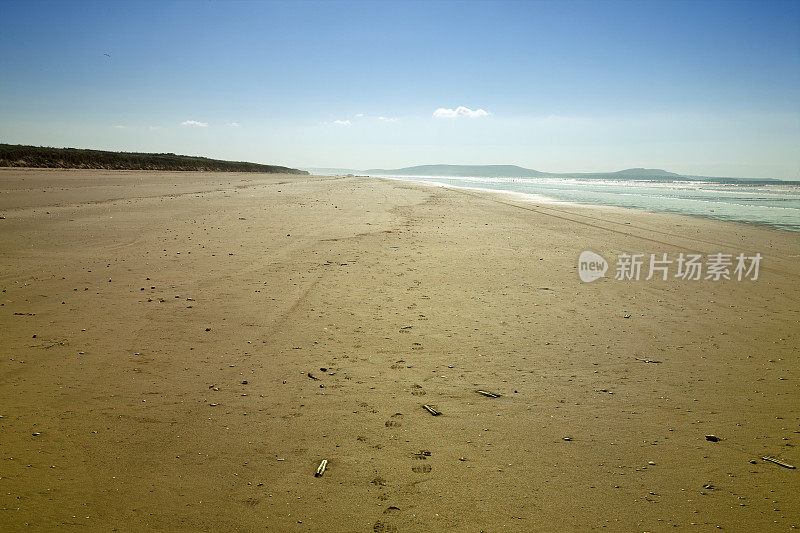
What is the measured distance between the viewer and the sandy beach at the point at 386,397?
7.77ft

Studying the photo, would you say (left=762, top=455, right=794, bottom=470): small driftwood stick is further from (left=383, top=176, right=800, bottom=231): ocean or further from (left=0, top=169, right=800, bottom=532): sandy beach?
(left=383, top=176, right=800, bottom=231): ocean

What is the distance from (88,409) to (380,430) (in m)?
2.07

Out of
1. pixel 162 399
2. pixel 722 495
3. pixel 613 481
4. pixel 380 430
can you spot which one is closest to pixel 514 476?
pixel 613 481

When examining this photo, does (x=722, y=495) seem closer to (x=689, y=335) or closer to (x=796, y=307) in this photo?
(x=689, y=335)

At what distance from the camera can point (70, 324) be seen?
462 cm
